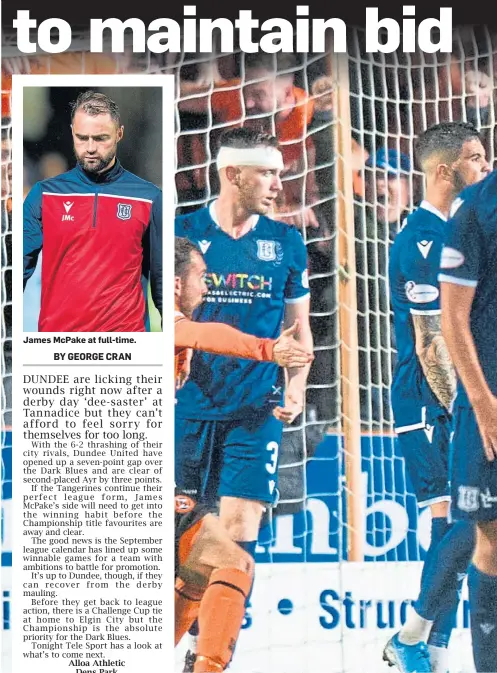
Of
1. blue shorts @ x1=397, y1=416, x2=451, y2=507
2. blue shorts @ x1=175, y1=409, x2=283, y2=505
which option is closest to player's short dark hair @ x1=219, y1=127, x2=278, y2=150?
blue shorts @ x1=175, y1=409, x2=283, y2=505

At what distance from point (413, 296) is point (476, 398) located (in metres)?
0.40

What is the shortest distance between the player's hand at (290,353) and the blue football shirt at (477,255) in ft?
1.71

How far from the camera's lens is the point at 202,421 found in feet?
9.91

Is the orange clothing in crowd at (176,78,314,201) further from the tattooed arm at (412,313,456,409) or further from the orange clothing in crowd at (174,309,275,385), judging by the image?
the tattooed arm at (412,313,456,409)

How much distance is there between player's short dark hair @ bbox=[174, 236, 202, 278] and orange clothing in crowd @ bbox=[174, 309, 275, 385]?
0.45ft

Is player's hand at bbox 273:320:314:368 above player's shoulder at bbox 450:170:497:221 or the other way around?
the other way around

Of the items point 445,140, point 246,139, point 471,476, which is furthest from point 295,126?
point 471,476

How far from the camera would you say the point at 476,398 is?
3.02m

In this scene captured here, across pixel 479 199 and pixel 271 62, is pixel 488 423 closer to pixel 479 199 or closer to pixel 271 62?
pixel 479 199

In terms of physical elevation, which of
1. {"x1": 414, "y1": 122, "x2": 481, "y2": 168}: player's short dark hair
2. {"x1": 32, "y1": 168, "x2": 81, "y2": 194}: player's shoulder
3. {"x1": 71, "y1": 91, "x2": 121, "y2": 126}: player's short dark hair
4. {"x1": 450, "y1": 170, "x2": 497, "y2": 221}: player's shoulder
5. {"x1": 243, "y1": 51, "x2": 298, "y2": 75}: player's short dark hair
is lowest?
{"x1": 450, "y1": 170, "x2": 497, "y2": 221}: player's shoulder

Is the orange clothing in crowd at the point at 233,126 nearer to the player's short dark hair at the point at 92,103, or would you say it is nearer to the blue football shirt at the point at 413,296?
the player's short dark hair at the point at 92,103

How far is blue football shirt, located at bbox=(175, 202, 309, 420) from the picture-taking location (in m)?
3.02

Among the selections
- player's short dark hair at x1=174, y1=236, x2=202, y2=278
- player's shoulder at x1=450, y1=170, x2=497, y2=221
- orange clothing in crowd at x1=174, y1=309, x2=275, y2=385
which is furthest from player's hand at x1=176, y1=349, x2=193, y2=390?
player's shoulder at x1=450, y1=170, x2=497, y2=221

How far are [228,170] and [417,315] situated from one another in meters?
0.80
